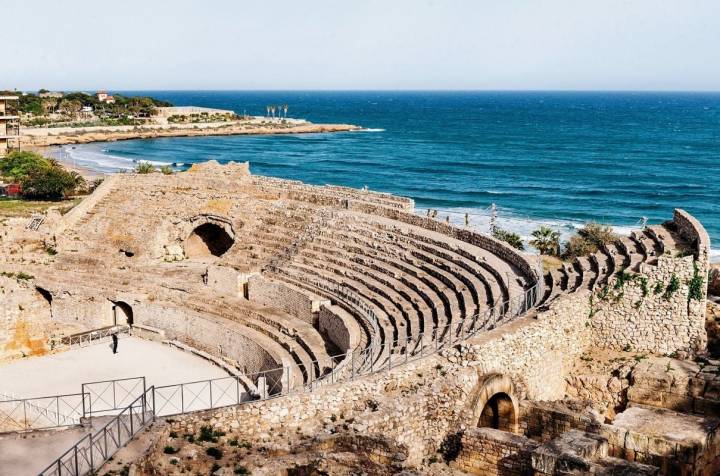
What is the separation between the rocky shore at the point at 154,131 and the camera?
10512 centimetres

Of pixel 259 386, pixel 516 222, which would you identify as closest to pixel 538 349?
pixel 259 386

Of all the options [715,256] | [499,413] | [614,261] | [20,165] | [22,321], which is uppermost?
[20,165]

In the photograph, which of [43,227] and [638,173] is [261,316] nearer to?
[43,227]

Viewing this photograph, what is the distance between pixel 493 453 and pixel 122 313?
19795mm

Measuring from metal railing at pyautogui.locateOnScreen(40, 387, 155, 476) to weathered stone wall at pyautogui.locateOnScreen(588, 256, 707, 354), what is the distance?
47.0 feet

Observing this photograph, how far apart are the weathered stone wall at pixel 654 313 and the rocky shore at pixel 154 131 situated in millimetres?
89646

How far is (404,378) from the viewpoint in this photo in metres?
17.2

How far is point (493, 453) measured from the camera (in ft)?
52.6

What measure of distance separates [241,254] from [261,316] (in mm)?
5914

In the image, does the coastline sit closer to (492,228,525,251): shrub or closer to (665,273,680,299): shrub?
(492,228,525,251): shrub

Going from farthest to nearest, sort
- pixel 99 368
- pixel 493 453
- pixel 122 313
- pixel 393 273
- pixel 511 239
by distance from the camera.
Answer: pixel 511 239
pixel 122 313
pixel 393 273
pixel 99 368
pixel 493 453

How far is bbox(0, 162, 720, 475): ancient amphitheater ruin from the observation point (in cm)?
1497

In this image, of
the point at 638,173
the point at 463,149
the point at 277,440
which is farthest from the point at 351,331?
the point at 463,149

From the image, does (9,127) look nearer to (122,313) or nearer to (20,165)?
(20,165)
